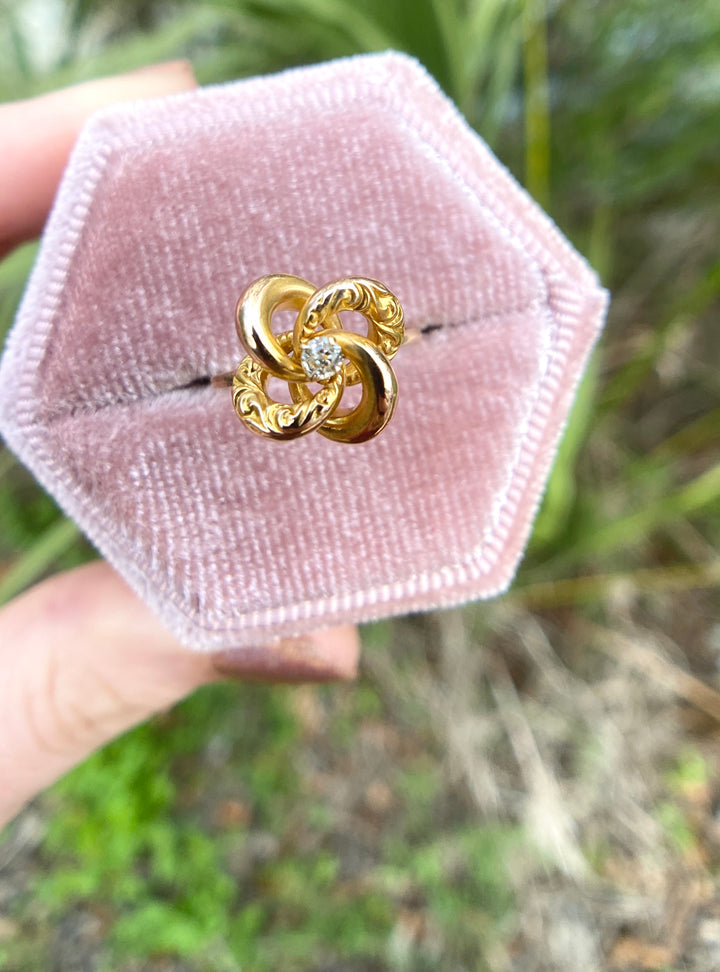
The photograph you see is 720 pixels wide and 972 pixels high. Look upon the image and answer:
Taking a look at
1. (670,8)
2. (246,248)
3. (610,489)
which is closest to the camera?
(246,248)

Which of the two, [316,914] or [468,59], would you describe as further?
[316,914]

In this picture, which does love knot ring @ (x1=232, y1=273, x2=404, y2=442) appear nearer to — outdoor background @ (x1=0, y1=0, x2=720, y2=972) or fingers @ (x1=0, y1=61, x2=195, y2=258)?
fingers @ (x1=0, y1=61, x2=195, y2=258)

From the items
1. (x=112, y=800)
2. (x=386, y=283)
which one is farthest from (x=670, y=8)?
(x=112, y=800)

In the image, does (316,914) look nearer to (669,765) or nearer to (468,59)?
(669,765)

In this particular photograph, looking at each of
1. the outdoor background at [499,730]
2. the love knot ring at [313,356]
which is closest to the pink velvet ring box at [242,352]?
the love knot ring at [313,356]

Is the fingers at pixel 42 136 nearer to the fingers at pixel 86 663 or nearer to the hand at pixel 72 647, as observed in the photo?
the hand at pixel 72 647

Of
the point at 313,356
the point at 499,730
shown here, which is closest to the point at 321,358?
the point at 313,356

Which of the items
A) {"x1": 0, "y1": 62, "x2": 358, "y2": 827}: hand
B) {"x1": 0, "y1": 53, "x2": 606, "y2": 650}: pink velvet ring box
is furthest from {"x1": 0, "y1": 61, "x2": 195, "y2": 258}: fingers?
{"x1": 0, "y1": 53, "x2": 606, "y2": 650}: pink velvet ring box
